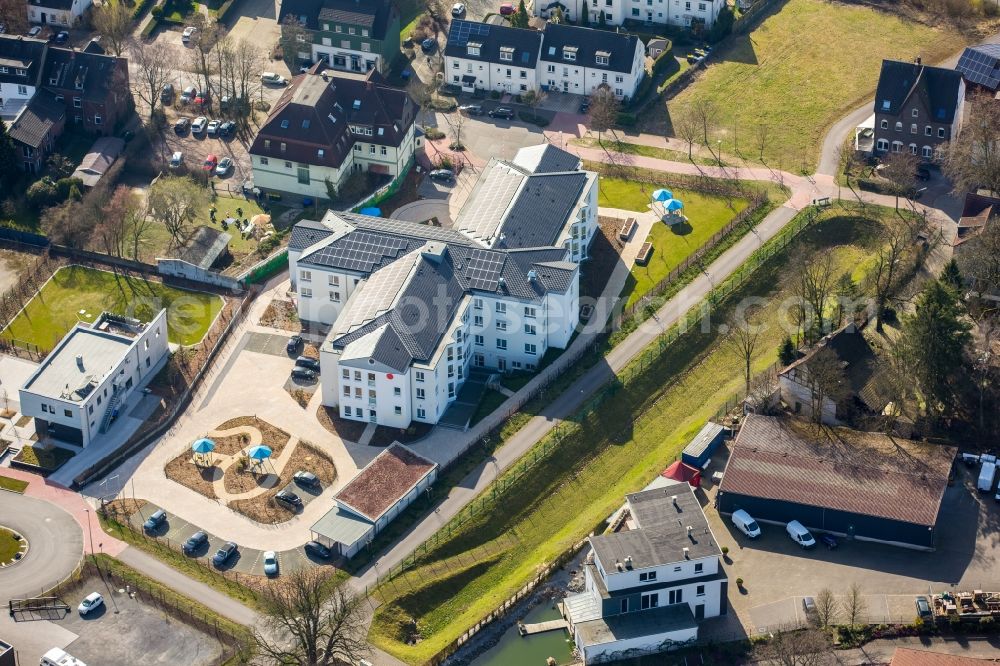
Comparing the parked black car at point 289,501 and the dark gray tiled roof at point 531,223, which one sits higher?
the dark gray tiled roof at point 531,223

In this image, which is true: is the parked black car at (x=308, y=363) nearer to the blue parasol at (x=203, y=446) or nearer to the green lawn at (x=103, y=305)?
the green lawn at (x=103, y=305)

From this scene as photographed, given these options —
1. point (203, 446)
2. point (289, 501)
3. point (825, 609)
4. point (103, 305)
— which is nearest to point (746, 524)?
point (825, 609)

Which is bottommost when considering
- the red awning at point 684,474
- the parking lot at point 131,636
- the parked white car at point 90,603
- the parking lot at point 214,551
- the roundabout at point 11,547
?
the parking lot at point 131,636

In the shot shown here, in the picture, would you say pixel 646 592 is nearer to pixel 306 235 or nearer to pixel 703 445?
pixel 703 445

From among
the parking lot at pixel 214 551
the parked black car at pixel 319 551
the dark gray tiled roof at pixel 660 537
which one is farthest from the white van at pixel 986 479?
the parking lot at pixel 214 551

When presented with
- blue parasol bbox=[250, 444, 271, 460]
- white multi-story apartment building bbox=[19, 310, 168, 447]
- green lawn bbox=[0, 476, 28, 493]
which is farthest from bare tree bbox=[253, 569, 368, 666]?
white multi-story apartment building bbox=[19, 310, 168, 447]

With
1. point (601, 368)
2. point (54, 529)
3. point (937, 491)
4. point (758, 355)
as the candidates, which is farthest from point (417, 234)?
point (937, 491)

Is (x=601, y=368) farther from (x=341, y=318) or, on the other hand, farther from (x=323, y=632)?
(x=323, y=632)
